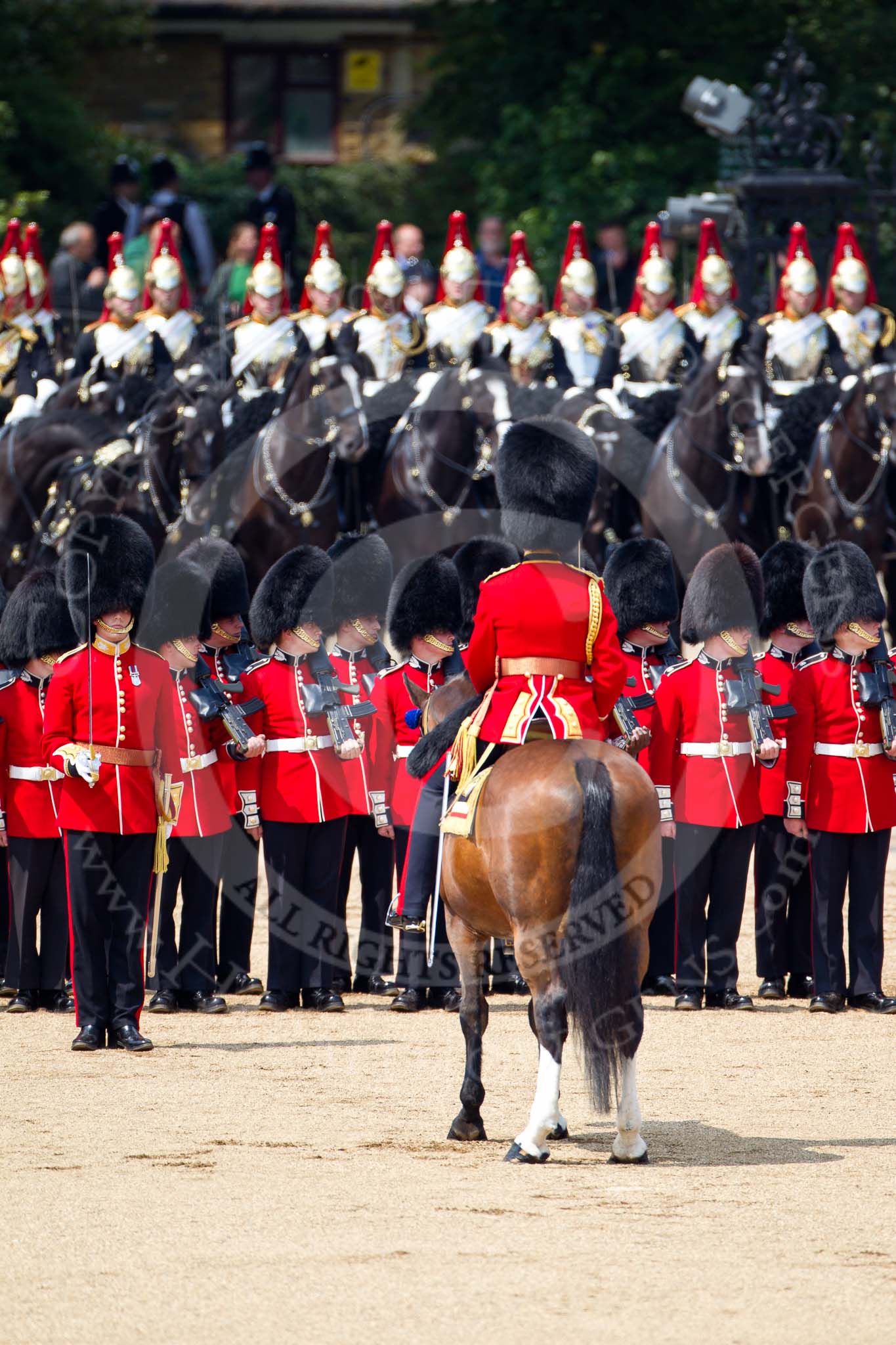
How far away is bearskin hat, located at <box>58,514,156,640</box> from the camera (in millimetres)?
6539

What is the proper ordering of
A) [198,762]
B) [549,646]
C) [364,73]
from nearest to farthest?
[549,646] → [198,762] → [364,73]

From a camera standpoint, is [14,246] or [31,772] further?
[14,246]

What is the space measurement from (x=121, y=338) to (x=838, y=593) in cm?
758

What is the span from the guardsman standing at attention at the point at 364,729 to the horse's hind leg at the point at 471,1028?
1.94 meters

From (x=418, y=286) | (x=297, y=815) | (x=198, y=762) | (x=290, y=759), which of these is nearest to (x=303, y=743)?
(x=290, y=759)

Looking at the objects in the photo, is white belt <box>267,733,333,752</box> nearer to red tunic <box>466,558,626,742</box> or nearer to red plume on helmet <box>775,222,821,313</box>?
red tunic <box>466,558,626,742</box>

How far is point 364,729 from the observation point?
7484 millimetres

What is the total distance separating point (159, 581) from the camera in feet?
23.9

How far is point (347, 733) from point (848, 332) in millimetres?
7626

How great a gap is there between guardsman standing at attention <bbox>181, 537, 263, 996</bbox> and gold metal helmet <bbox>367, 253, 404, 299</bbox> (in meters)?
6.17

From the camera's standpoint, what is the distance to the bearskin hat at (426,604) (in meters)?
7.39

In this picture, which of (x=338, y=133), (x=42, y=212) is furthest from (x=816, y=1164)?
(x=338, y=133)

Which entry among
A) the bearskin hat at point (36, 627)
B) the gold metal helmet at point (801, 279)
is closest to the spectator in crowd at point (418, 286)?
the gold metal helmet at point (801, 279)

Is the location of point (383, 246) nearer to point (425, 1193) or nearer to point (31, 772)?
point (31, 772)
